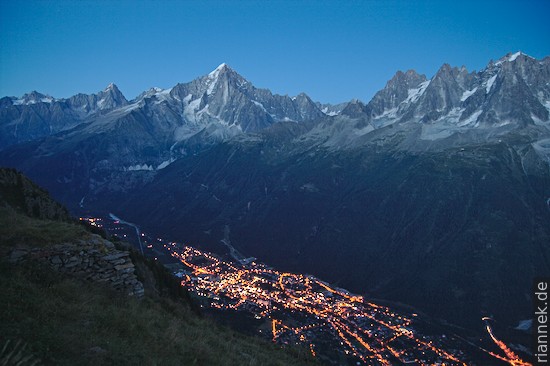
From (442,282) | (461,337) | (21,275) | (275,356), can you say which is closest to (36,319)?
(21,275)

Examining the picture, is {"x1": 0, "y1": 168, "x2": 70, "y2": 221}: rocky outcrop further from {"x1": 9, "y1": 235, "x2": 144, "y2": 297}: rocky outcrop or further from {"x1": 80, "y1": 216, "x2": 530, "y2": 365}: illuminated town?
{"x1": 80, "y1": 216, "x2": 530, "y2": 365}: illuminated town

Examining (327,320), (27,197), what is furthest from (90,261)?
(327,320)

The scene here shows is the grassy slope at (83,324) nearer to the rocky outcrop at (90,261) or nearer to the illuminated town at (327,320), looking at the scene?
the rocky outcrop at (90,261)

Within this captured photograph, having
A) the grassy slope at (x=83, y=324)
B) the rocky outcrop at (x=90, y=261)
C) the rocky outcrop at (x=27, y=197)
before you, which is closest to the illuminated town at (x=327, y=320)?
the rocky outcrop at (x=27, y=197)

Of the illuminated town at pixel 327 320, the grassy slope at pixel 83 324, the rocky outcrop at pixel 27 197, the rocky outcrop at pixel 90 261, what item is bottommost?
the illuminated town at pixel 327 320

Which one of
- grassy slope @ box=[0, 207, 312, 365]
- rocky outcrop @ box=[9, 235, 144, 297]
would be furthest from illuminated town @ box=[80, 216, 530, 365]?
grassy slope @ box=[0, 207, 312, 365]

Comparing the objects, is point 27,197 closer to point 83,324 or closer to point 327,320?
point 83,324

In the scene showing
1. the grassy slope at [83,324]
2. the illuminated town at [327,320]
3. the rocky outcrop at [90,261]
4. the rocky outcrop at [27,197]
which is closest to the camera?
the grassy slope at [83,324]

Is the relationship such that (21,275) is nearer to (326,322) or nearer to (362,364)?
(362,364)
